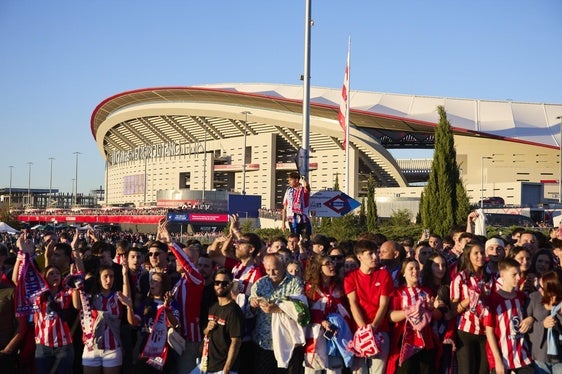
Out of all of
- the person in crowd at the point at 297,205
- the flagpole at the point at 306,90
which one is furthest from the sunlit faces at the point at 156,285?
the flagpole at the point at 306,90

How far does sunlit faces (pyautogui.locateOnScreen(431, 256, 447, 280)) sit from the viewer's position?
7.06m

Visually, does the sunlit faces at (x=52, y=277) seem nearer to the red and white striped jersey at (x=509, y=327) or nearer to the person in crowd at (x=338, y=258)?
the person in crowd at (x=338, y=258)

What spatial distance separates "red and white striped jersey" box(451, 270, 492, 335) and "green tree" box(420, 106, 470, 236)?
18.5 m

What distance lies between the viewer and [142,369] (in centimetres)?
738

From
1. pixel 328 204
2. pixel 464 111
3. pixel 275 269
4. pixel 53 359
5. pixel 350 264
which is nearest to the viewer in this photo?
pixel 275 269

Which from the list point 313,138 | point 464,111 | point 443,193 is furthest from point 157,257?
point 313,138

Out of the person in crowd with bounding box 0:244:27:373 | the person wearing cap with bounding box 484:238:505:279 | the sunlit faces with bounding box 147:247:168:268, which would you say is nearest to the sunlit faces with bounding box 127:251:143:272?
the sunlit faces with bounding box 147:247:168:268

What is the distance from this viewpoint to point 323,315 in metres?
6.93

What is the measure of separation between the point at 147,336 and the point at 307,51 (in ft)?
29.7

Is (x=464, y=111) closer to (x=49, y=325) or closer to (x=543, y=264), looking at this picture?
(x=543, y=264)

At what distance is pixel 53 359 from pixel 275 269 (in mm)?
2222

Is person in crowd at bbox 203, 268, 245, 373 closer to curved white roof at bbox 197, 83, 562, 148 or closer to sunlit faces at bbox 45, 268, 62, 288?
sunlit faces at bbox 45, 268, 62, 288

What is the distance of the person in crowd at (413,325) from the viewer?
6680 millimetres

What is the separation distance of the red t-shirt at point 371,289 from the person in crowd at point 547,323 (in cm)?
114
